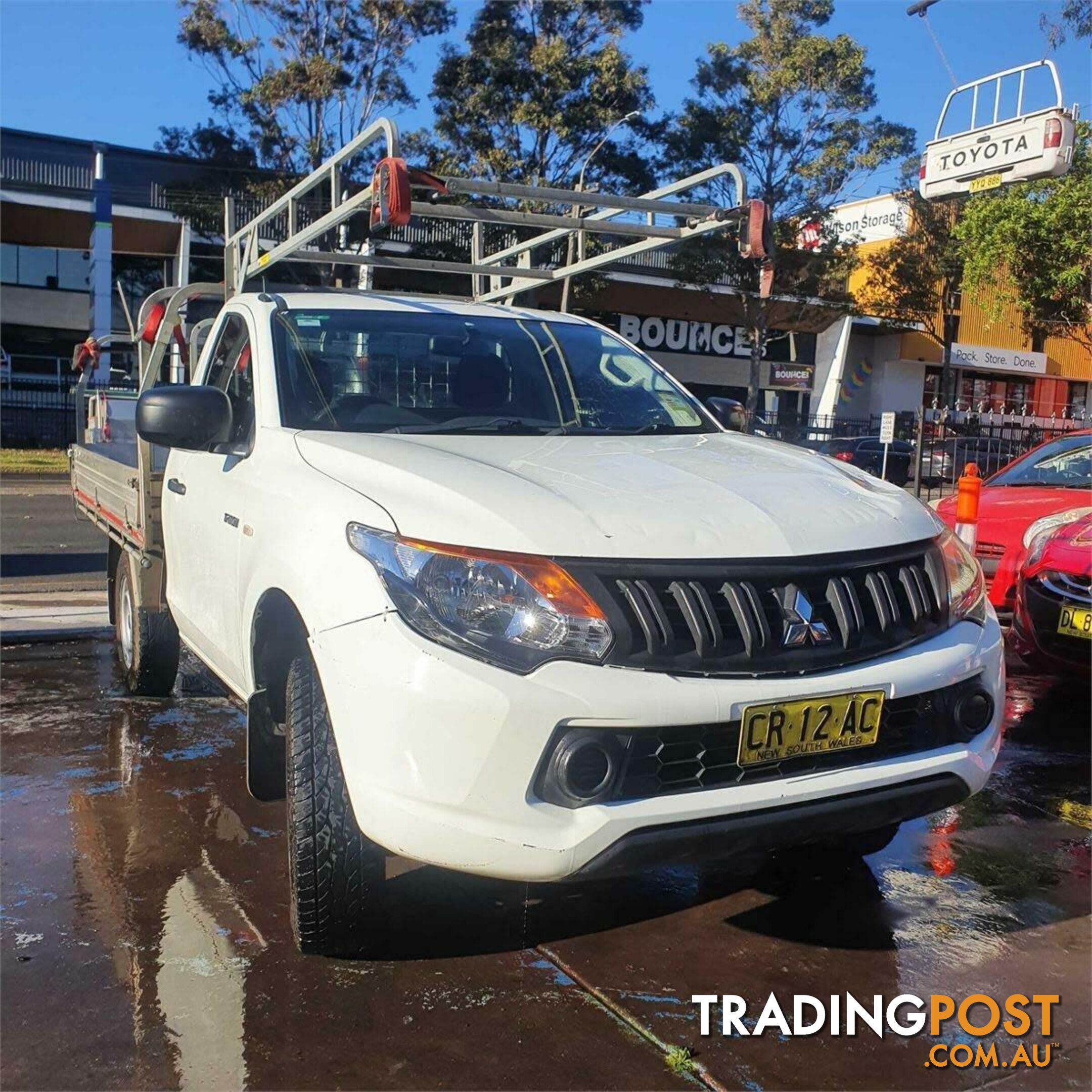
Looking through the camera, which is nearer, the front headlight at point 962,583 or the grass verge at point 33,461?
the front headlight at point 962,583

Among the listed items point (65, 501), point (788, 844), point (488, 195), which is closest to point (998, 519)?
point (488, 195)

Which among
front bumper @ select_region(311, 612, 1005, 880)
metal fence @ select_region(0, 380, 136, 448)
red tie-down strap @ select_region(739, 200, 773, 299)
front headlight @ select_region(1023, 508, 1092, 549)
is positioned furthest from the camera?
metal fence @ select_region(0, 380, 136, 448)

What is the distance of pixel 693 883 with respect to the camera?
138 inches

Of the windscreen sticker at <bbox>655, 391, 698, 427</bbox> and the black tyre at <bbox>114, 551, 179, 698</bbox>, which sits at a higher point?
the windscreen sticker at <bbox>655, 391, 698, 427</bbox>

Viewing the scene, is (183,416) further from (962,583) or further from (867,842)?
(867,842)

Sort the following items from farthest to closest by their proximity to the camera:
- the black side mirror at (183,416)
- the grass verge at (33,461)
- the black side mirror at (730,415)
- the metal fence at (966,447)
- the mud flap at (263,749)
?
the metal fence at (966,447), the grass verge at (33,461), the black side mirror at (730,415), the black side mirror at (183,416), the mud flap at (263,749)

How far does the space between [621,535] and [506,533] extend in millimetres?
265

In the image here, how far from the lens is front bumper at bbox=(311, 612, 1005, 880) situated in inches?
93.1

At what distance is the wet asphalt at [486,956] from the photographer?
249cm

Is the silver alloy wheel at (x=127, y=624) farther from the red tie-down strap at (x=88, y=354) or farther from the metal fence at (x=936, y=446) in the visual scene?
the metal fence at (x=936, y=446)

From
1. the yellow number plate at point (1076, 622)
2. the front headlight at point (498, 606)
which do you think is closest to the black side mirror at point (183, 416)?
the front headlight at point (498, 606)

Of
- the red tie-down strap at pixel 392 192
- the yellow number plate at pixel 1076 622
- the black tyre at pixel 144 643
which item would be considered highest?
the red tie-down strap at pixel 392 192

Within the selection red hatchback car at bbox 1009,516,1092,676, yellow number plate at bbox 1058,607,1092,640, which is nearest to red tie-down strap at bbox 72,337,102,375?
red hatchback car at bbox 1009,516,1092,676

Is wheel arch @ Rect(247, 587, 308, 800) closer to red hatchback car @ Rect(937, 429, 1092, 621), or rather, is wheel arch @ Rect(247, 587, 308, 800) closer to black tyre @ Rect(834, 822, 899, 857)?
black tyre @ Rect(834, 822, 899, 857)
